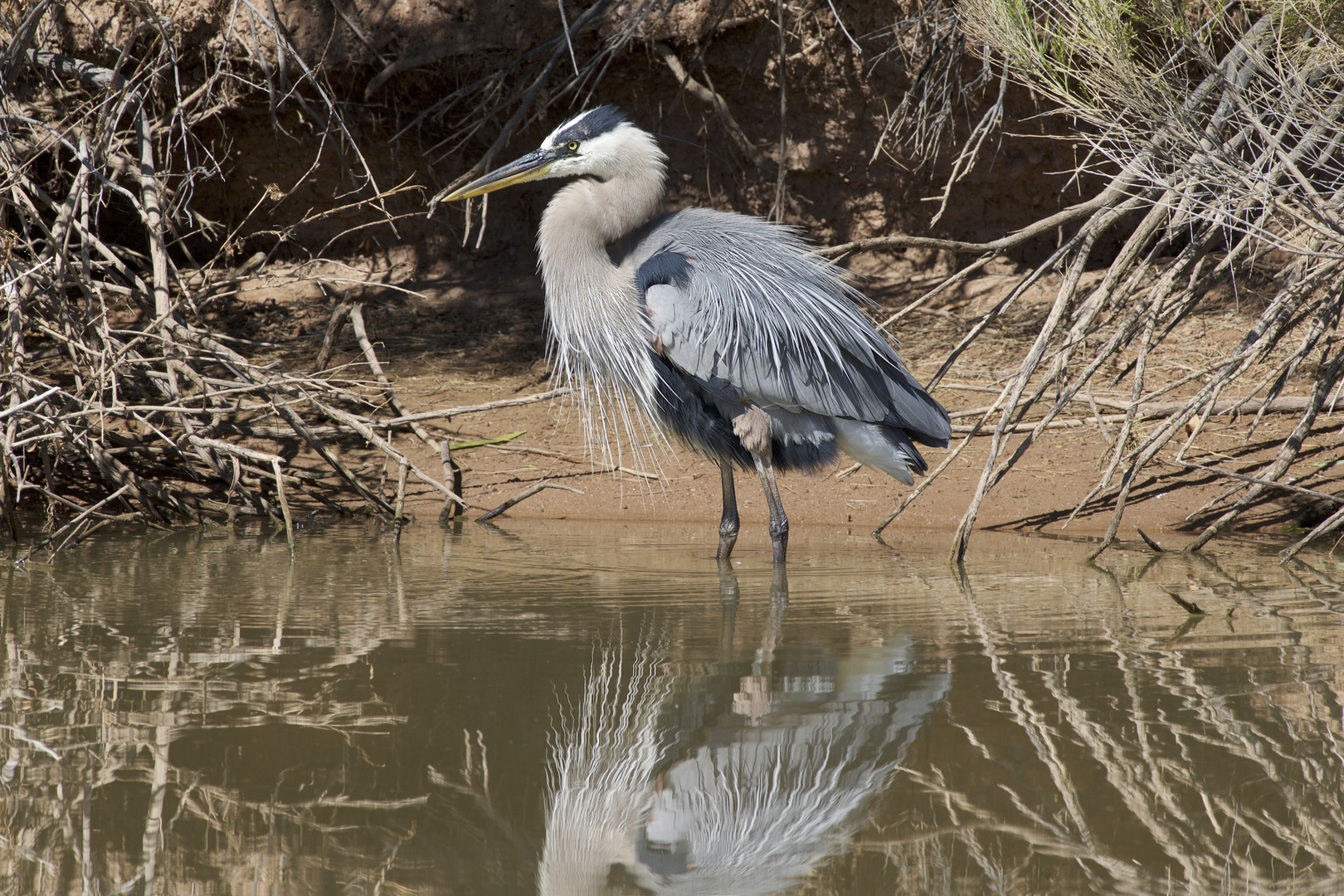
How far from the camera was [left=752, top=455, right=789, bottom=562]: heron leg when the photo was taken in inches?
→ 177

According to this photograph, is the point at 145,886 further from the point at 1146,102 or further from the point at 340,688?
the point at 1146,102

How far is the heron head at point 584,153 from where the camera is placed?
4844 mm

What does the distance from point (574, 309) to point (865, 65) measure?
373 centimetres

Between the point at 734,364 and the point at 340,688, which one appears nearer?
the point at 340,688

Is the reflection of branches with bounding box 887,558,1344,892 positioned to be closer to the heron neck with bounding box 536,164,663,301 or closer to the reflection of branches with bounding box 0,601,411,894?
the reflection of branches with bounding box 0,601,411,894

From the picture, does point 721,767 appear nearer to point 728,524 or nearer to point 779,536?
→ point 779,536

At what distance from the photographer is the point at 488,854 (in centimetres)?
194

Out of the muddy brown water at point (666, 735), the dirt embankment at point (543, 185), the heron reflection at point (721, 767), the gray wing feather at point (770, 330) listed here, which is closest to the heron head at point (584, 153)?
the gray wing feather at point (770, 330)

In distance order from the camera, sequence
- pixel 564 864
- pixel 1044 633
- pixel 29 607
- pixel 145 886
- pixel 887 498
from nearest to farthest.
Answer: pixel 145 886, pixel 564 864, pixel 1044 633, pixel 29 607, pixel 887 498

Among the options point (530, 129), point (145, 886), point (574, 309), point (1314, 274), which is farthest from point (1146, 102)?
point (530, 129)

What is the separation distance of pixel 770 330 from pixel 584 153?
1120mm

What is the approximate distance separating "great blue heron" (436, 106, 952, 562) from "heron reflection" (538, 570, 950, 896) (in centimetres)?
163

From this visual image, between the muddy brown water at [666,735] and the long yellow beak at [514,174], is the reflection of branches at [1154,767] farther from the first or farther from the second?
the long yellow beak at [514,174]

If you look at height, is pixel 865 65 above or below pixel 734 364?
above
